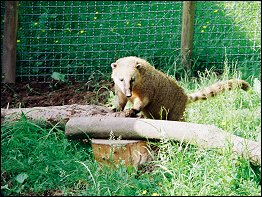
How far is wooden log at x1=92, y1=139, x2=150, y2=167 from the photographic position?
5.23 m

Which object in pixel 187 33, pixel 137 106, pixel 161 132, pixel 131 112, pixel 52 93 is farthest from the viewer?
pixel 187 33

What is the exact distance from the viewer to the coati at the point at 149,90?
240 inches

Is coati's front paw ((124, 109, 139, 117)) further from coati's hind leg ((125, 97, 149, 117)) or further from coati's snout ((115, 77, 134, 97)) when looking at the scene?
coati's snout ((115, 77, 134, 97))

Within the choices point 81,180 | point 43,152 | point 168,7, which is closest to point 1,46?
point 168,7

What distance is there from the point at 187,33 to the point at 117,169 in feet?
10.2

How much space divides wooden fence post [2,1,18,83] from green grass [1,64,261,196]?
86.0 inches

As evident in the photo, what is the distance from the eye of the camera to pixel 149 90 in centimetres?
630

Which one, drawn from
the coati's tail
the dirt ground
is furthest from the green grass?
the dirt ground

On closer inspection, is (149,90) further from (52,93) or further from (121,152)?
(52,93)

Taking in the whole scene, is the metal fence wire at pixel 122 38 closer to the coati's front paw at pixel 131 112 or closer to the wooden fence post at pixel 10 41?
the wooden fence post at pixel 10 41

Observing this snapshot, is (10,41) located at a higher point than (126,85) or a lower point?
higher

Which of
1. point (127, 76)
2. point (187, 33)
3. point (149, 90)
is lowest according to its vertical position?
point (149, 90)

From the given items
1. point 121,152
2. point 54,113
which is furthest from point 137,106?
point 121,152

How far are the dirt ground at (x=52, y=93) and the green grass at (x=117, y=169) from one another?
1.50 m
